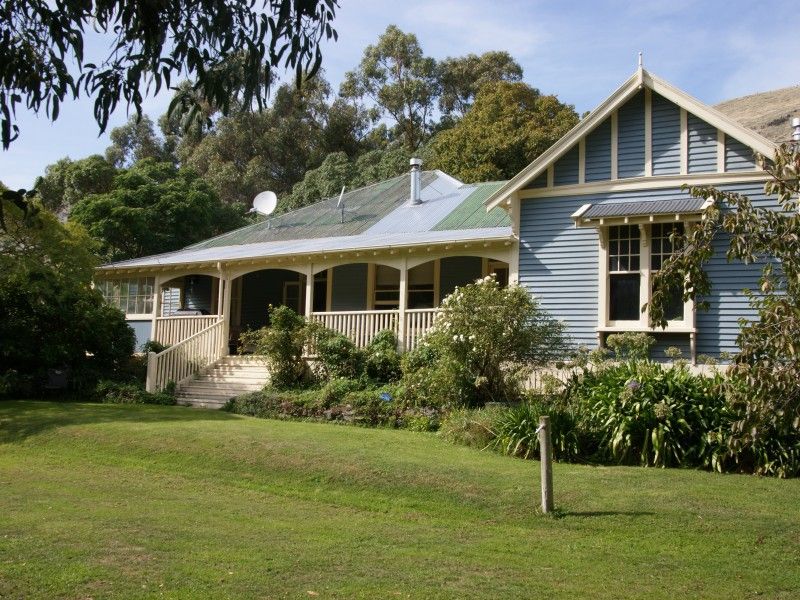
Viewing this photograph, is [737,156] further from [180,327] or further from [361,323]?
[180,327]

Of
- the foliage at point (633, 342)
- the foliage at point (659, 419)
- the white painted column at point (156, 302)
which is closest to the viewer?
the foliage at point (659, 419)

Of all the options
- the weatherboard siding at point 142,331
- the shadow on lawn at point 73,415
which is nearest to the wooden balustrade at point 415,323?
the shadow on lawn at point 73,415

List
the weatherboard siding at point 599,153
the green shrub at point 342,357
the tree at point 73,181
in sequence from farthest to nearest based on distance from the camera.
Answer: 1. the tree at point 73,181
2. the green shrub at point 342,357
3. the weatherboard siding at point 599,153

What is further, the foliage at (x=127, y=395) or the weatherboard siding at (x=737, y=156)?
the foliage at (x=127, y=395)

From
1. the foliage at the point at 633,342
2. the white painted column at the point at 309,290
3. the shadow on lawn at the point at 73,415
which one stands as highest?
the white painted column at the point at 309,290

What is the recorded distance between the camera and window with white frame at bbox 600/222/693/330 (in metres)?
15.9

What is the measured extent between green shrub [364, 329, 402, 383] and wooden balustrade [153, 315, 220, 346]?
5520 mm

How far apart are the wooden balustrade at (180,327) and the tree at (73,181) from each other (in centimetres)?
2460

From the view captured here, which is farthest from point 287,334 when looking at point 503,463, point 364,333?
point 503,463

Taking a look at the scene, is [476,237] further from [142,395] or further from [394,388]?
[142,395]

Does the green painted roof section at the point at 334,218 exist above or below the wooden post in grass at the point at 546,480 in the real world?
above

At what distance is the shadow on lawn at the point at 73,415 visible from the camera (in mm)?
15373

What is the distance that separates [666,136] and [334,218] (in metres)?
11.6

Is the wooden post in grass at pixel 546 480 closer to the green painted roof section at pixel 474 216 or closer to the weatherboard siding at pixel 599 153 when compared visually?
the weatherboard siding at pixel 599 153
